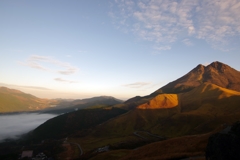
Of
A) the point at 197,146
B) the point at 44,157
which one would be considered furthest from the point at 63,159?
the point at 197,146

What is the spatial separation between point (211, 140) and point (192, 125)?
175 metres

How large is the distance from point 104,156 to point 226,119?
122199 millimetres

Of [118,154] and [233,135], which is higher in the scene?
[233,135]

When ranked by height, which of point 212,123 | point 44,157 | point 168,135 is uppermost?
point 212,123

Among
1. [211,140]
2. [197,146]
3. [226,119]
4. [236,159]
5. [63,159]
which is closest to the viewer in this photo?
[236,159]

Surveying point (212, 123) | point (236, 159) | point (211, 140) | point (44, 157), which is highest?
point (211, 140)

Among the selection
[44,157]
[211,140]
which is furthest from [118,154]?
[44,157]

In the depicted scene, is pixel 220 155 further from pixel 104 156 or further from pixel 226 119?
pixel 226 119

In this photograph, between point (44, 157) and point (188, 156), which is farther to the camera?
point (44, 157)

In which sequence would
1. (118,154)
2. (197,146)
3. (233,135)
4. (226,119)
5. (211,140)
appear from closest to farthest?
(233,135)
(211,140)
(197,146)
(118,154)
(226,119)

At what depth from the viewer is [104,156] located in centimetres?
8131

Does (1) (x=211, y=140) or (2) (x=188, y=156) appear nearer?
(1) (x=211, y=140)

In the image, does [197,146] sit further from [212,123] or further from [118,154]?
[212,123]

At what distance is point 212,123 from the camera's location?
158 meters
